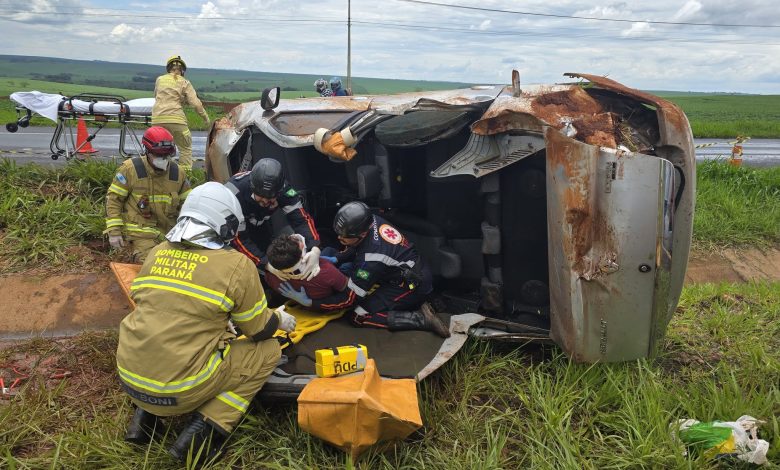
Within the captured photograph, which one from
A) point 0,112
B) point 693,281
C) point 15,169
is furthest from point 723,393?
point 0,112

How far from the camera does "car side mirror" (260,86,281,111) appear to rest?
4359mm

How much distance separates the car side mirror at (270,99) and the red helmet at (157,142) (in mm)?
827

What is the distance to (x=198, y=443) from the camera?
272 cm

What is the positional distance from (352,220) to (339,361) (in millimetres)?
960

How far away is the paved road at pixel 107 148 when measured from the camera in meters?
10.1

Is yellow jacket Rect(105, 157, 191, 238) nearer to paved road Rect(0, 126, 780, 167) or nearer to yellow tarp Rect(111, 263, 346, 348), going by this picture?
yellow tarp Rect(111, 263, 346, 348)

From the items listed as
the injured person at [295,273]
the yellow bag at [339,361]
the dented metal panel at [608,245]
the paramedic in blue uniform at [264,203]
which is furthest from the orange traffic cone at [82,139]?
the dented metal panel at [608,245]

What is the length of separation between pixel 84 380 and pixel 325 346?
1.51 m

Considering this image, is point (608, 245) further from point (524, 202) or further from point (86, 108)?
point (86, 108)

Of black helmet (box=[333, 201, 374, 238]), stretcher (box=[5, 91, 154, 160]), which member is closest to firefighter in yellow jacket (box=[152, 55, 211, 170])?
stretcher (box=[5, 91, 154, 160])

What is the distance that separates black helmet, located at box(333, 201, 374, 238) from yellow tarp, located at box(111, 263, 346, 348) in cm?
63

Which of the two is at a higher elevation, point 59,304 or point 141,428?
point 59,304

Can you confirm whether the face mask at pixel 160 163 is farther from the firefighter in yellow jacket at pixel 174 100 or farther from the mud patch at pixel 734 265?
the mud patch at pixel 734 265

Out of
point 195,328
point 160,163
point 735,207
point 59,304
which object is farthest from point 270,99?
point 735,207
